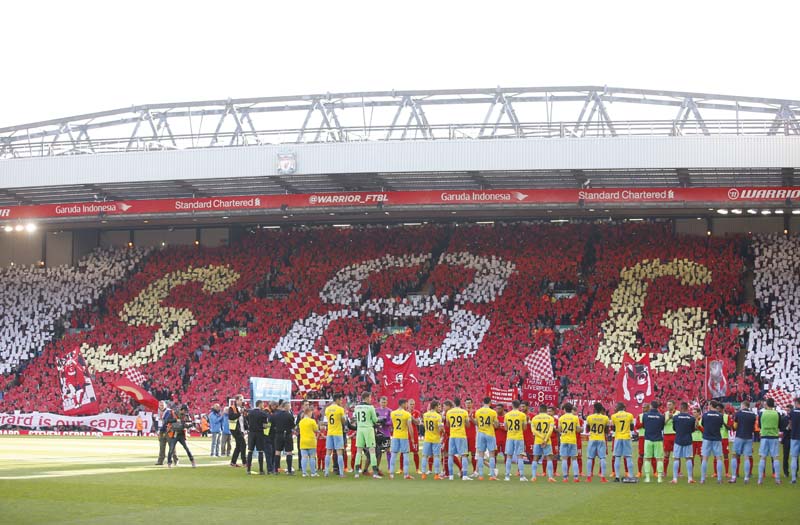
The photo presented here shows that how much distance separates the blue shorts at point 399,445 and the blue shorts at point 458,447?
0.97 meters

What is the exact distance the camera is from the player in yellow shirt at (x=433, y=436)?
2270 centimetres

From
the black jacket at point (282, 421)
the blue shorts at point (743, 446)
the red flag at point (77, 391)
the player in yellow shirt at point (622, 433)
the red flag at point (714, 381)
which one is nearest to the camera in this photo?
the player in yellow shirt at point (622, 433)

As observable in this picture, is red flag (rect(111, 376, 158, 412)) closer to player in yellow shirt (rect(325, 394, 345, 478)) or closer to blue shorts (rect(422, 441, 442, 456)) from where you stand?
player in yellow shirt (rect(325, 394, 345, 478))

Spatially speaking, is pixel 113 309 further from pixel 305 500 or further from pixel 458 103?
pixel 305 500

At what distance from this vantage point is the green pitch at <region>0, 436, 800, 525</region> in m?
15.7

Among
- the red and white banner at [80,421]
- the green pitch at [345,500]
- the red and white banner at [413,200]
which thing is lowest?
the green pitch at [345,500]

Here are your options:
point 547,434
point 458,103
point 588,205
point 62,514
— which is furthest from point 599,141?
point 62,514

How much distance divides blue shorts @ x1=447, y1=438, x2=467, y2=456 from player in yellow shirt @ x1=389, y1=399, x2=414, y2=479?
952 millimetres

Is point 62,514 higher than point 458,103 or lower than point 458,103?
lower

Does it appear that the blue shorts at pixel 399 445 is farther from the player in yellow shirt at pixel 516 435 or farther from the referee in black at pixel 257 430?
the referee in black at pixel 257 430

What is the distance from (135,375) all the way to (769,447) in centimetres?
3047

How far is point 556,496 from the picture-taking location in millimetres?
18766

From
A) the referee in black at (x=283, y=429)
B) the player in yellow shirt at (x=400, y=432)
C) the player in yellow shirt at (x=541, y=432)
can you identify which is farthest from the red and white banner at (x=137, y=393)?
the player in yellow shirt at (x=541, y=432)

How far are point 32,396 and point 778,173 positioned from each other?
3233cm
